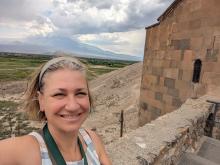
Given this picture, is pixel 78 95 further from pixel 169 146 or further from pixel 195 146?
pixel 195 146

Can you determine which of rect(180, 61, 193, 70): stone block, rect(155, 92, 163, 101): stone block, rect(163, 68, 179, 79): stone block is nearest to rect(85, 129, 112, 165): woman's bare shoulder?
rect(180, 61, 193, 70): stone block

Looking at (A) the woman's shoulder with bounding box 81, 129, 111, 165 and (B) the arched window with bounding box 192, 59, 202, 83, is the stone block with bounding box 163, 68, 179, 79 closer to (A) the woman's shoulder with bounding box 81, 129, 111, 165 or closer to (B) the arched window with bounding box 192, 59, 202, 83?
(B) the arched window with bounding box 192, 59, 202, 83

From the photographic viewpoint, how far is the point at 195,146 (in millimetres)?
4289

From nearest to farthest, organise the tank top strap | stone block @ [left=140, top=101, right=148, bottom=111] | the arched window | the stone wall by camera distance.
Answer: the tank top strap
the stone wall
the arched window
stone block @ [left=140, top=101, right=148, bottom=111]

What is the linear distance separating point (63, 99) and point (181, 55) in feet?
19.4

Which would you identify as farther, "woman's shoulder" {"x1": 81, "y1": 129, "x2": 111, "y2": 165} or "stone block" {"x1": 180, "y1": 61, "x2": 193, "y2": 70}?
"stone block" {"x1": 180, "y1": 61, "x2": 193, "y2": 70}

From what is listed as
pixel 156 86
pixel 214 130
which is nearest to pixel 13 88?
pixel 156 86

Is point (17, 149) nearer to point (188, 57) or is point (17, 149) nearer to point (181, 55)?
point (188, 57)

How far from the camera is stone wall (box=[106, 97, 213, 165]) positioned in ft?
8.34

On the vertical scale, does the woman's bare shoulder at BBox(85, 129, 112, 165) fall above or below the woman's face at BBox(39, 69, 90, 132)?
below

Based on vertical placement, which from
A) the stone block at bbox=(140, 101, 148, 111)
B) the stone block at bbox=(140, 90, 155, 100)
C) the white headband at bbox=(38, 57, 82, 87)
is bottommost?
the stone block at bbox=(140, 101, 148, 111)

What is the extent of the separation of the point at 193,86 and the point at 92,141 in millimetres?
5248

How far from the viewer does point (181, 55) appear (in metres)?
6.77

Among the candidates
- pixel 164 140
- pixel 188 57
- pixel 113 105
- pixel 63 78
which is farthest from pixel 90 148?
pixel 113 105
